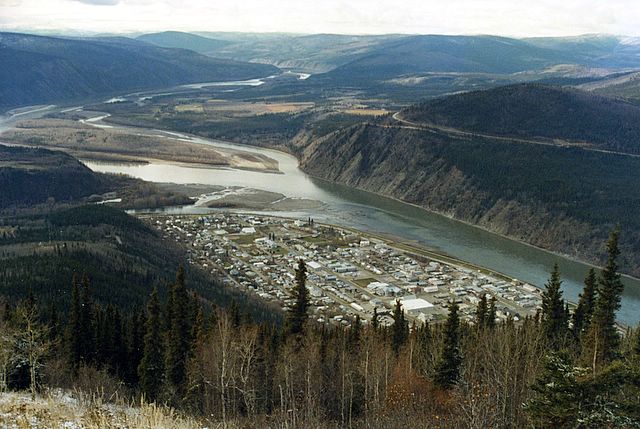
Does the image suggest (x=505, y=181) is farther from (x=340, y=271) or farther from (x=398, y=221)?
(x=340, y=271)

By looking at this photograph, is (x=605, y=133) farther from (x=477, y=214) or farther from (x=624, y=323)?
(x=624, y=323)

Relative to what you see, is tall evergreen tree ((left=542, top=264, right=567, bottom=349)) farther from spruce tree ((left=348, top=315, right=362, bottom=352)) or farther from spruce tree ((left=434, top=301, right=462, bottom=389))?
spruce tree ((left=348, top=315, right=362, bottom=352))

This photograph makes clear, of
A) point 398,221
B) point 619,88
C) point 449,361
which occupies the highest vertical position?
point 619,88

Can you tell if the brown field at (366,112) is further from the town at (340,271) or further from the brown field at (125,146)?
the town at (340,271)

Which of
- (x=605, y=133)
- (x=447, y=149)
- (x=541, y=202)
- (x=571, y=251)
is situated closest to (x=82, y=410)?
(x=571, y=251)

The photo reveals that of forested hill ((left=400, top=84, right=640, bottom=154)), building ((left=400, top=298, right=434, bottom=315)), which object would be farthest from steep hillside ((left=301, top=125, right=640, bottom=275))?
building ((left=400, top=298, right=434, bottom=315))

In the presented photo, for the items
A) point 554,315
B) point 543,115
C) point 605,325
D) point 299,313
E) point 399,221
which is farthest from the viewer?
point 543,115

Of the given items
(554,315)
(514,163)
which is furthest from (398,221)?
(554,315)

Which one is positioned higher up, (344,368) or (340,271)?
(344,368)
